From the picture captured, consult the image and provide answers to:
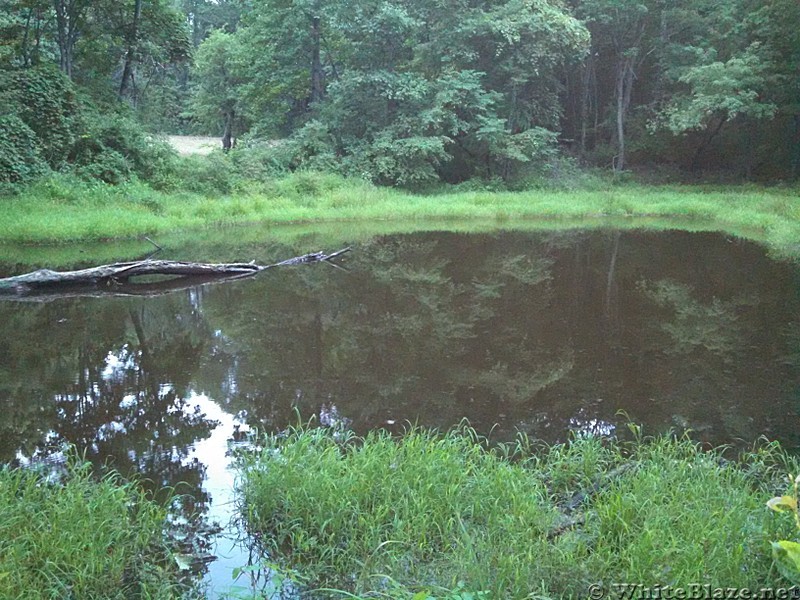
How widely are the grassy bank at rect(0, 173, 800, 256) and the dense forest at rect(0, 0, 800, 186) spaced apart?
5.72ft

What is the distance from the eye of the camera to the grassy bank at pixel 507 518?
10.3ft

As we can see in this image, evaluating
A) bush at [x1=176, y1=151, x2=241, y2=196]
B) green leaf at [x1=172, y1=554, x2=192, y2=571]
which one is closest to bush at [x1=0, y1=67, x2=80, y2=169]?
bush at [x1=176, y1=151, x2=241, y2=196]

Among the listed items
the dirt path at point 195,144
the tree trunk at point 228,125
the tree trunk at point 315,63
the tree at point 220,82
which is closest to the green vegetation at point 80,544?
the tree trunk at point 315,63

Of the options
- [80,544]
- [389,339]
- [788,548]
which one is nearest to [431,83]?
[389,339]

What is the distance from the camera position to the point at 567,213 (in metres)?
21.0

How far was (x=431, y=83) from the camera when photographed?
24703 mm

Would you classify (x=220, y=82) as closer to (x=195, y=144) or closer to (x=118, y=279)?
(x=195, y=144)

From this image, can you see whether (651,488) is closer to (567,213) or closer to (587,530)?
(587,530)

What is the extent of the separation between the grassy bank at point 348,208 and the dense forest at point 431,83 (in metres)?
1.74

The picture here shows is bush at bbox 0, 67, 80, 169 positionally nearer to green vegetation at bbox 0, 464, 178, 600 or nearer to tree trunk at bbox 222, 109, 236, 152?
tree trunk at bbox 222, 109, 236, 152

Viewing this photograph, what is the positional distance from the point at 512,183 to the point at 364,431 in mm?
21981

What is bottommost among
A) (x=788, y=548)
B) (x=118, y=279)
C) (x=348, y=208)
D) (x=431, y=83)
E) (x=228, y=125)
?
Answer: (x=118, y=279)

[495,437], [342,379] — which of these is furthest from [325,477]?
[342,379]

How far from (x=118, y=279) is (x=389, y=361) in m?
5.54
